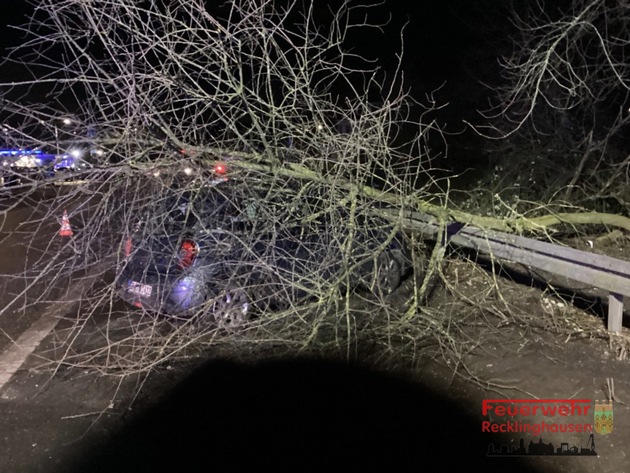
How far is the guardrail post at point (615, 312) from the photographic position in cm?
418

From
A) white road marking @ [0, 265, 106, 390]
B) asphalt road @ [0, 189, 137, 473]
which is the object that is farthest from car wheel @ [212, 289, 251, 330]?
white road marking @ [0, 265, 106, 390]

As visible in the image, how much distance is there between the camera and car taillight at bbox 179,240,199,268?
192 inches

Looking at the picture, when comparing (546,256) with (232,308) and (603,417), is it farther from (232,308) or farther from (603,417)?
(232,308)

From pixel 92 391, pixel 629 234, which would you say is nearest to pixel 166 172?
pixel 92 391

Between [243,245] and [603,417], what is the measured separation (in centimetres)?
304

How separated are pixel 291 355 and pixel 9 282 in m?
5.19

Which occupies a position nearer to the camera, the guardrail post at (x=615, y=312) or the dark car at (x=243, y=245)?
the guardrail post at (x=615, y=312)

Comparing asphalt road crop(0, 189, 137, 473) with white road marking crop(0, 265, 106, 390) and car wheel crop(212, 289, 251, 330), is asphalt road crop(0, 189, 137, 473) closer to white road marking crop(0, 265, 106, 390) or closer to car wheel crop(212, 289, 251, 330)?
white road marking crop(0, 265, 106, 390)

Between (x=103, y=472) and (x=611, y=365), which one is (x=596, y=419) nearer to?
(x=611, y=365)

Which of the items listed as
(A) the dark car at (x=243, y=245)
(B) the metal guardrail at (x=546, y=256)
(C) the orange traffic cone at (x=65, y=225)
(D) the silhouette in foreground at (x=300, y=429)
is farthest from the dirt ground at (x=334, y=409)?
(C) the orange traffic cone at (x=65, y=225)

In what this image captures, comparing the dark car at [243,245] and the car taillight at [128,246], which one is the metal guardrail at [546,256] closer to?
the dark car at [243,245]

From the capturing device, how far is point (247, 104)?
4.51 metres

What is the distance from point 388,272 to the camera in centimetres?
575

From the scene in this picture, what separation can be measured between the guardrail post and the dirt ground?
9 centimetres
